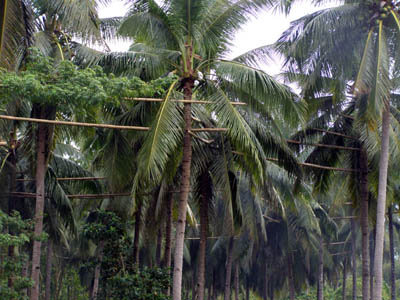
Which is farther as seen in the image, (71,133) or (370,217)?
(370,217)

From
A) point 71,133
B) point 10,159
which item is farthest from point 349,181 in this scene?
point 10,159

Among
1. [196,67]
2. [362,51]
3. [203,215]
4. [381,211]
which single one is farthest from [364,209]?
[196,67]

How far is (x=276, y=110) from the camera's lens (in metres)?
15.9

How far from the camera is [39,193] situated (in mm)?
16453

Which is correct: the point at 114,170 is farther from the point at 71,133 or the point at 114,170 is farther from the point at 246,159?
the point at 246,159

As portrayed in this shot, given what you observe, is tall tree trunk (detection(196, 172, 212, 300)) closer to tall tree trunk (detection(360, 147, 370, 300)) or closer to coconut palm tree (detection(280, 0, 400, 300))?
coconut palm tree (detection(280, 0, 400, 300))

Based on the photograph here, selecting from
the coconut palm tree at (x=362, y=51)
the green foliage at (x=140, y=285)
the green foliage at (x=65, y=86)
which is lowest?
the green foliage at (x=140, y=285)

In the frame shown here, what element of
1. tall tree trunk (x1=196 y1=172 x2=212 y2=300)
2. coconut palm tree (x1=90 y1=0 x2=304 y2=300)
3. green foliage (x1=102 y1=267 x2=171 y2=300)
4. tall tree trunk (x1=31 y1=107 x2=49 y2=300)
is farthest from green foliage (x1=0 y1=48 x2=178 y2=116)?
tall tree trunk (x1=196 y1=172 x2=212 y2=300)

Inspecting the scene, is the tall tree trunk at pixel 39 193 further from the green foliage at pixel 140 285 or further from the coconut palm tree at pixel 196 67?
the coconut palm tree at pixel 196 67

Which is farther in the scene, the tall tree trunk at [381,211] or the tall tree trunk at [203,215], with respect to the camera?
the tall tree trunk at [203,215]

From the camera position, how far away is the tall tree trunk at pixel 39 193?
16031 mm

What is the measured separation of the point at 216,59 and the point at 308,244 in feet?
59.3

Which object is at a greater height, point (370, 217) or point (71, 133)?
point (71, 133)

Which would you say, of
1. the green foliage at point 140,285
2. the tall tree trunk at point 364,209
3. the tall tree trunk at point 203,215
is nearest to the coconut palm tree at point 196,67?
the green foliage at point 140,285
